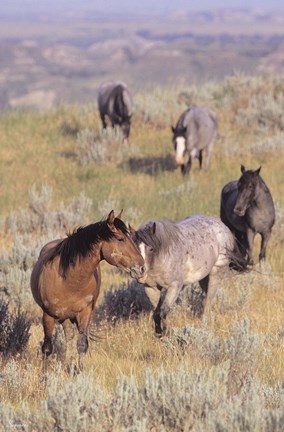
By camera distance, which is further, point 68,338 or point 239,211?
point 239,211

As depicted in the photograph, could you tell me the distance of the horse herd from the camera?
Answer: 6.39 meters

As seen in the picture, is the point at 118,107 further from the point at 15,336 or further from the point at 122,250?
the point at 122,250

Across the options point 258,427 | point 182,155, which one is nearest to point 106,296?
point 258,427

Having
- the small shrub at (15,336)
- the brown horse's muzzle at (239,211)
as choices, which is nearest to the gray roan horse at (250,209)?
the brown horse's muzzle at (239,211)

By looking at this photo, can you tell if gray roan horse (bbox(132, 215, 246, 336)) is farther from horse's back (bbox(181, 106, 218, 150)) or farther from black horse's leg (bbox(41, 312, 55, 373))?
horse's back (bbox(181, 106, 218, 150))

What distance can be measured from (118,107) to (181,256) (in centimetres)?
1166

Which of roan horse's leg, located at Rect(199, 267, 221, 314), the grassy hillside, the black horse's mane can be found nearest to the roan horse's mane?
the grassy hillside

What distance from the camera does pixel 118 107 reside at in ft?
64.3

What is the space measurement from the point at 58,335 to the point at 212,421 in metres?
2.86

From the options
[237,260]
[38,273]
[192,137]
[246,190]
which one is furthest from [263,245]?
[192,137]

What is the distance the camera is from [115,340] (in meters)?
8.04

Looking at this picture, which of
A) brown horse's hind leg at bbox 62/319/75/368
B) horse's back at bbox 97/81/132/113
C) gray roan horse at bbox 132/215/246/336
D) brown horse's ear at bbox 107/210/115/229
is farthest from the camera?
horse's back at bbox 97/81/132/113

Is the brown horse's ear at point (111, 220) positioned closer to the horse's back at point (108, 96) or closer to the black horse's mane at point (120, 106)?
the black horse's mane at point (120, 106)

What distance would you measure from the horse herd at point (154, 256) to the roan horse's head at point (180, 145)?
4630 mm
